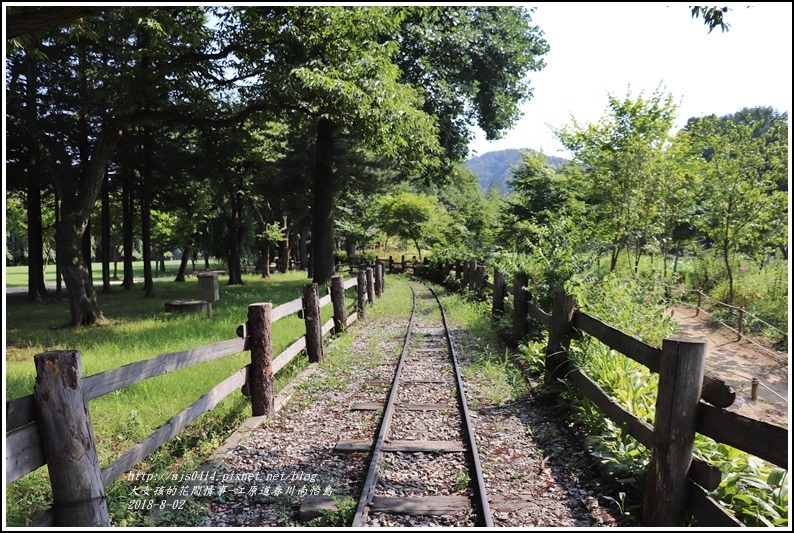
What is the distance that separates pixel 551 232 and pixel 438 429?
514 cm

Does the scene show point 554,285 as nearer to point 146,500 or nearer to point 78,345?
point 146,500

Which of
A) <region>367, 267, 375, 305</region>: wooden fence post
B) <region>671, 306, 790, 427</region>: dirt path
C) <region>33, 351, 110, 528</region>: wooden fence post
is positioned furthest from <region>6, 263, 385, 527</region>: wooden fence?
<region>367, 267, 375, 305</region>: wooden fence post

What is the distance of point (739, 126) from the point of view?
51.7ft

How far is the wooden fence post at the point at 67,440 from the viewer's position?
273 centimetres

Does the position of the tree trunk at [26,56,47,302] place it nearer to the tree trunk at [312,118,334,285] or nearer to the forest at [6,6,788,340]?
the forest at [6,6,788,340]

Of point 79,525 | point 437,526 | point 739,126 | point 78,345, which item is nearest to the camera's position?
point 79,525

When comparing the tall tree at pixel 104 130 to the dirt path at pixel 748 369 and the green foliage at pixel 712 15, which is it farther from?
the dirt path at pixel 748 369

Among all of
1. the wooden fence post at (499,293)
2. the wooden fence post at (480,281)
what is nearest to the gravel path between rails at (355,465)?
the wooden fence post at (499,293)

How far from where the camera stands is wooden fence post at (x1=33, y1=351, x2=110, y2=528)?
2732mm

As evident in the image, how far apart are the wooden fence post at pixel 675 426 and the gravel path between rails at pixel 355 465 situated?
1.27ft

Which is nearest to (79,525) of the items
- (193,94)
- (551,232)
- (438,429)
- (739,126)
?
(438,429)

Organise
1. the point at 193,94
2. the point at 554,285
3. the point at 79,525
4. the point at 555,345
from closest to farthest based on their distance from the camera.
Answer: the point at 79,525, the point at 555,345, the point at 554,285, the point at 193,94

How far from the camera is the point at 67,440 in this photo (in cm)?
280

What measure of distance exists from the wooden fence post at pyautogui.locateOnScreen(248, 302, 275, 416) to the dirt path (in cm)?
647
